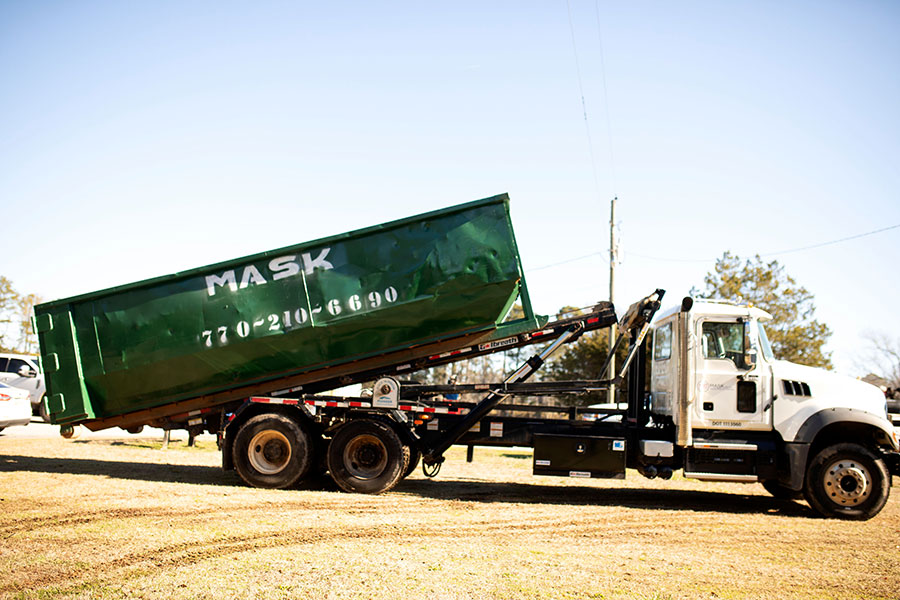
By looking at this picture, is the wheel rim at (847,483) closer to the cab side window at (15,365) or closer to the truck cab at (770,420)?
the truck cab at (770,420)

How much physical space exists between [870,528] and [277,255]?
8961 mm

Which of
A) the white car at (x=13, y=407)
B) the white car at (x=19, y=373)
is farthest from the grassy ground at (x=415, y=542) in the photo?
the white car at (x=19, y=373)

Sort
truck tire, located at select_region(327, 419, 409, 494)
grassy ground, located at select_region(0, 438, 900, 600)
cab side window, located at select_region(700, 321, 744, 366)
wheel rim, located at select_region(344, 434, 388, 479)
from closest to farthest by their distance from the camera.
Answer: grassy ground, located at select_region(0, 438, 900, 600) < cab side window, located at select_region(700, 321, 744, 366) < truck tire, located at select_region(327, 419, 409, 494) < wheel rim, located at select_region(344, 434, 388, 479)

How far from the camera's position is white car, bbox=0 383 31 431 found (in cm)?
1565

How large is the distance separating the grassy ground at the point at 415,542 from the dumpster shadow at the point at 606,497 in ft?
0.16

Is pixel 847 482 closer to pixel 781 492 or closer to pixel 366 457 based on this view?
pixel 781 492

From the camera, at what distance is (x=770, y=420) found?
10492mm

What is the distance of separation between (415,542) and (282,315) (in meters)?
4.60

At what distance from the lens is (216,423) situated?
37.9ft

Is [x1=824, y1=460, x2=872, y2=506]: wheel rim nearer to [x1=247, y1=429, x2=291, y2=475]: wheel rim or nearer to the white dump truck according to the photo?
the white dump truck

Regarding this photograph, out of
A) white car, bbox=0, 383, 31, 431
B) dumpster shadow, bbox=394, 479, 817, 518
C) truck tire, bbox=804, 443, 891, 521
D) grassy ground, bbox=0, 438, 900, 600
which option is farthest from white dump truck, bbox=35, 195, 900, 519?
white car, bbox=0, 383, 31, 431

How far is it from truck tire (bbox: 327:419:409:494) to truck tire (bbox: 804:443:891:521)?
5892mm

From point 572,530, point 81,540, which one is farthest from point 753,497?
point 81,540

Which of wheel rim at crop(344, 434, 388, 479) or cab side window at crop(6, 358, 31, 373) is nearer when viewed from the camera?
wheel rim at crop(344, 434, 388, 479)
